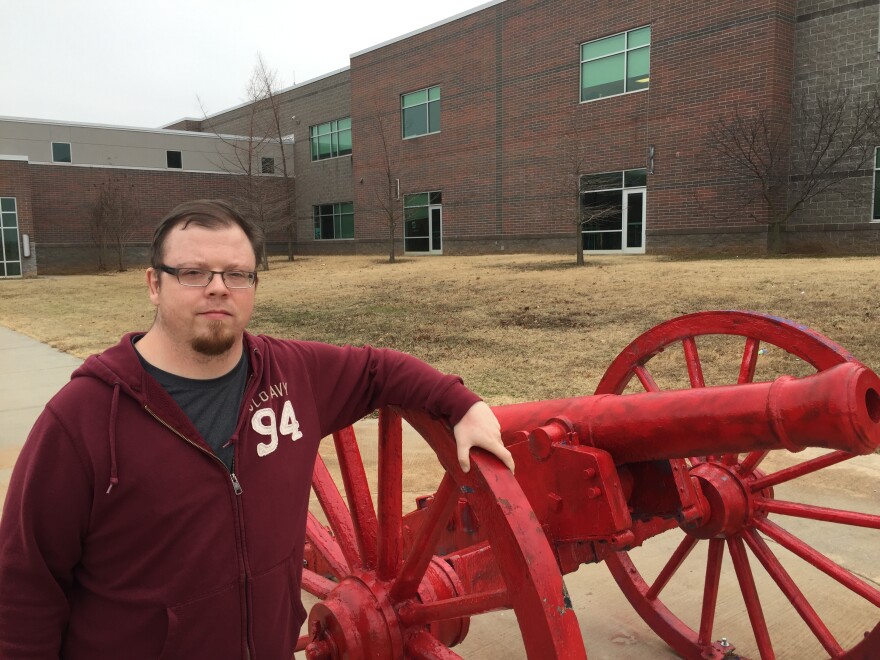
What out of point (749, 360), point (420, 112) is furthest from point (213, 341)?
point (420, 112)

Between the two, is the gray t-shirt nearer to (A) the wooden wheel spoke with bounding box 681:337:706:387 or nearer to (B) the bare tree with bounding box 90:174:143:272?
(A) the wooden wheel spoke with bounding box 681:337:706:387

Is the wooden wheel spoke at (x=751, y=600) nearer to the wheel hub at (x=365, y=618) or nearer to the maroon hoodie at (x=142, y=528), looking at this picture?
the wheel hub at (x=365, y=618)

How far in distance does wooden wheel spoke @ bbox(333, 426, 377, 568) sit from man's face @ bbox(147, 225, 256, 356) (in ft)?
2.38

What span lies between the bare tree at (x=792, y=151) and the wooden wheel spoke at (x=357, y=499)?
A: 752 inches

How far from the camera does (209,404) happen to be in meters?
1.64

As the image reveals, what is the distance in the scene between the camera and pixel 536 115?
82.4 ft

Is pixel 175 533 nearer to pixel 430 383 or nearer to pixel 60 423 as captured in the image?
pixel 60 423

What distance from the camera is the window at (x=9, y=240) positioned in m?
28.6

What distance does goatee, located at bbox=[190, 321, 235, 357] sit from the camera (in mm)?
1624

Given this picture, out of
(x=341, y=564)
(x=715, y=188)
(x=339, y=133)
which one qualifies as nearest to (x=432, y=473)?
(x=341, y=564)

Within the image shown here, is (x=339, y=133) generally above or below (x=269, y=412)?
above

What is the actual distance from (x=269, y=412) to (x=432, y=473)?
320 cm

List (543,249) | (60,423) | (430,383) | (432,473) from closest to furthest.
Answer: (60,423) → (430,383) → (432,473) → (543,249)

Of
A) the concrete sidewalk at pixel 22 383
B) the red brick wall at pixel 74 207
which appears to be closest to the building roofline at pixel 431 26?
the red brick wall at pixel 74 207
